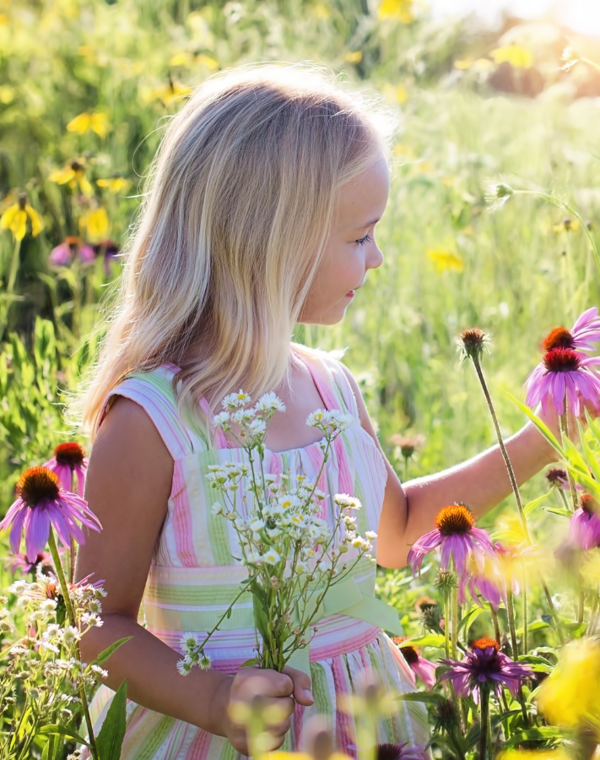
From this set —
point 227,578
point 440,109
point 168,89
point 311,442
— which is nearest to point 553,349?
point 311,442

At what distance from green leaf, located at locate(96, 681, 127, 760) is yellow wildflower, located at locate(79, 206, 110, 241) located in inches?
81.0

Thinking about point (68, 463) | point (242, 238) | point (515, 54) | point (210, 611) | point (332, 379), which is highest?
point (515, 54)

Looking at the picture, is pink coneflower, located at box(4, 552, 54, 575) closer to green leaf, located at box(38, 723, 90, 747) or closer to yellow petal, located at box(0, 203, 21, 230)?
green leaf, located at box(38, 723, 90, 747)

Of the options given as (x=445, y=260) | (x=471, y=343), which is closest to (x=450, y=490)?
(x=471, y=343)

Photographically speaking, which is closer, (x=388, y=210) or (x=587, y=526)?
(x=587, y=526)

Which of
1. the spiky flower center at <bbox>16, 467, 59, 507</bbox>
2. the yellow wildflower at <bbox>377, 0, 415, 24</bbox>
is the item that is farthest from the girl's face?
the yellow wildflower at <bbox>377, 0, 415, 24</bbox>

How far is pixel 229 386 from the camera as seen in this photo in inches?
44.8

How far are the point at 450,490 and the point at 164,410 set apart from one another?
17.0 inches

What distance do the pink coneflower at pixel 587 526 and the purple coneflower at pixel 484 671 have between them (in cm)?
12

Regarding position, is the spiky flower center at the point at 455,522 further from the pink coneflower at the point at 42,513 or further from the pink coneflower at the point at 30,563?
the pink coneflower at the point at 30,563

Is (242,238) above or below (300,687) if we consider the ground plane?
above

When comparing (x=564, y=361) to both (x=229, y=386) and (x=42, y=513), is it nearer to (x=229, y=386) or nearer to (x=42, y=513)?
(x=229, y=386)

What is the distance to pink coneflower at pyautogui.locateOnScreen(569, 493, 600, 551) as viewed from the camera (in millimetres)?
817

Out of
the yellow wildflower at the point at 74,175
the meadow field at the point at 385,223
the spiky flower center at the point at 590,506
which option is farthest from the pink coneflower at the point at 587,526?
the yellow wildflower at the point at 74,175
